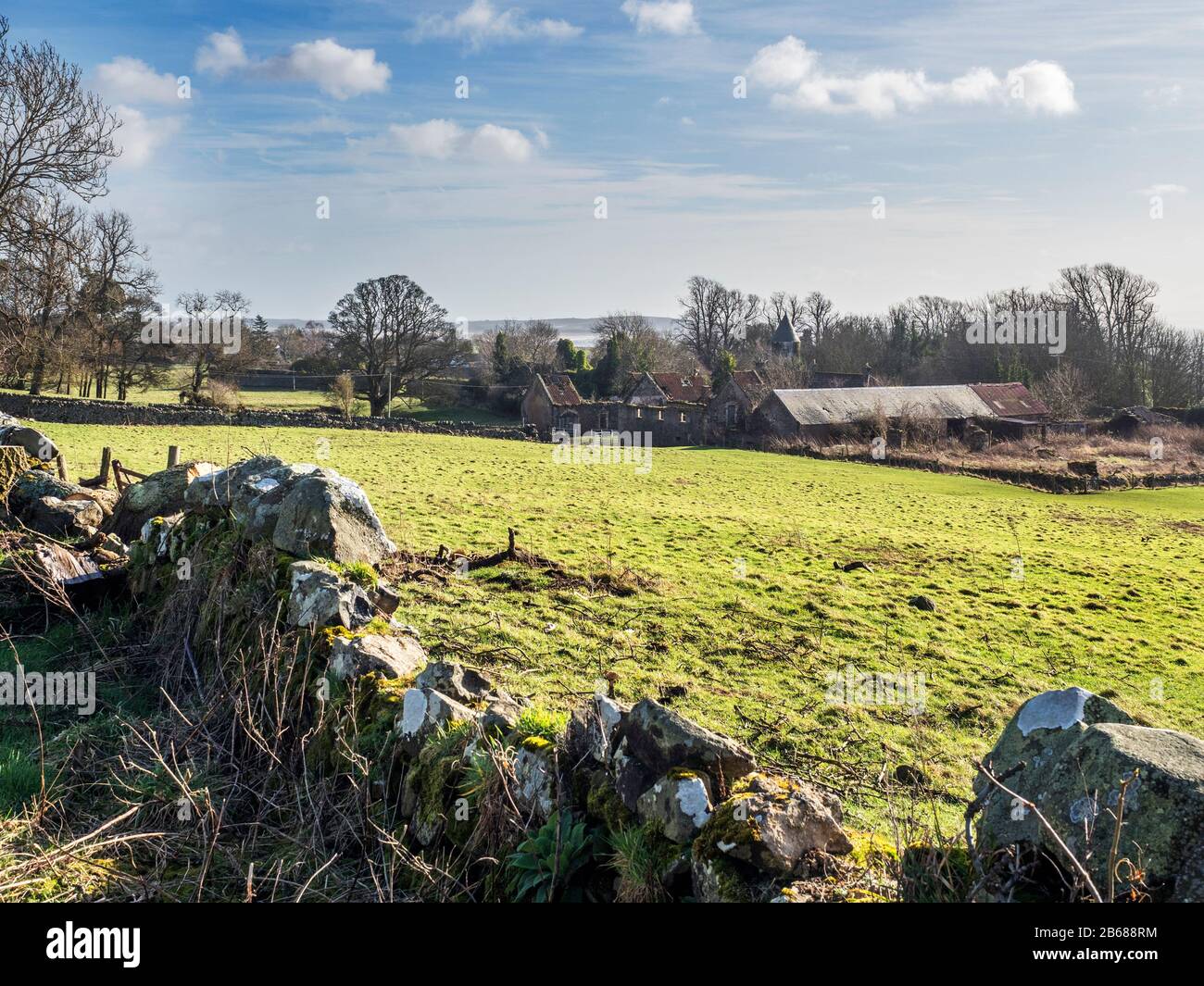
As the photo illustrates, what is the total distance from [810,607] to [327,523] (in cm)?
728

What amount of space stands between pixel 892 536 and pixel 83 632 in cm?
1696

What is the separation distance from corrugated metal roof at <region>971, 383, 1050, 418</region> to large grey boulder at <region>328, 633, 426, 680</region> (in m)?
66.1

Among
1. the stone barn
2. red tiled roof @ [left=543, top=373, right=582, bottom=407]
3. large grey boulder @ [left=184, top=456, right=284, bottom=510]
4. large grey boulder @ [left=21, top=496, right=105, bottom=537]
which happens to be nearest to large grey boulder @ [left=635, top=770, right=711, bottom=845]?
large grey boulder @ [left=184, top=456, right=284, bottom=510]

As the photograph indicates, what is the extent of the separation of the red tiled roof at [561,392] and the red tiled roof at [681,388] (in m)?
9.97

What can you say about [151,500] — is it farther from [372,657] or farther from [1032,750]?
[1032,750]

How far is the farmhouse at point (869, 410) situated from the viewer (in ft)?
184

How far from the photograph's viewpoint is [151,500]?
436 inches

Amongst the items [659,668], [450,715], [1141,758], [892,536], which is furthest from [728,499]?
[1141,758]

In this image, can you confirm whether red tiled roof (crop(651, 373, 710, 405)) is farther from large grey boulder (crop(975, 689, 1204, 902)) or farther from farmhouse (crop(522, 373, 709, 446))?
large grey boulder (crop(975, 689, 1204, 902))

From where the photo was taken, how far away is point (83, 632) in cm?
840

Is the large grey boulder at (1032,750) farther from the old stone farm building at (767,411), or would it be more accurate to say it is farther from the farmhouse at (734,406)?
the farmhouse at (734,406)

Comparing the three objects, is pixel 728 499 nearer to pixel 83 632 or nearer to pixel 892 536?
pixel 892 536

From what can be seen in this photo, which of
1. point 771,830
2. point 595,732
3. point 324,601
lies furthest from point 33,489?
point 771,830

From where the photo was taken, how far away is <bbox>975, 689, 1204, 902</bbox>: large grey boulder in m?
2.62
